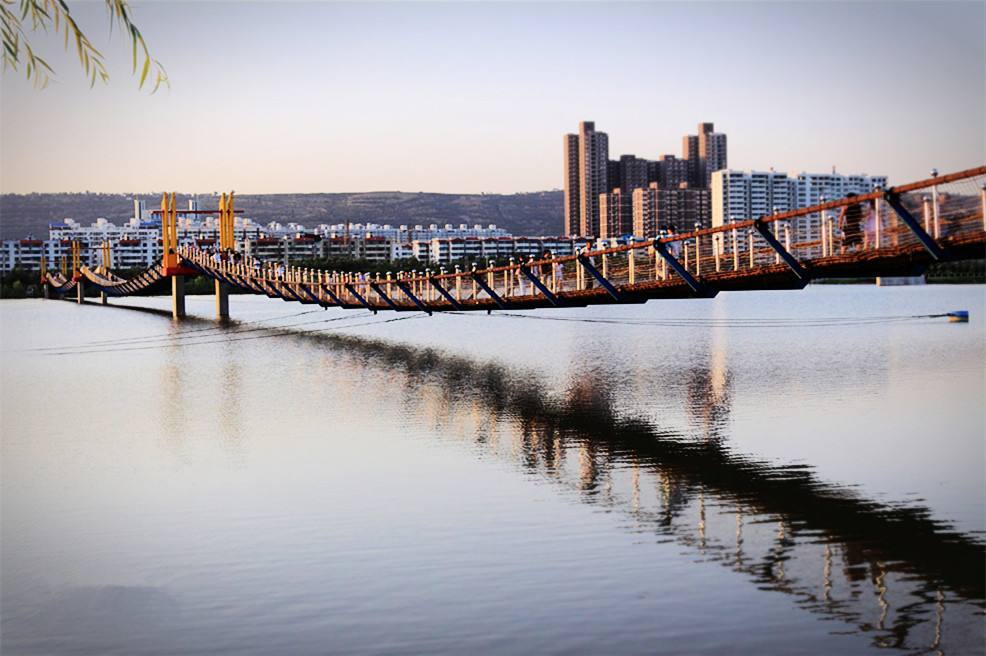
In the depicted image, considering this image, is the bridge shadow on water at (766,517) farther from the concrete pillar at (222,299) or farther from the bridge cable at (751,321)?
the concrete pillar at (222,299)

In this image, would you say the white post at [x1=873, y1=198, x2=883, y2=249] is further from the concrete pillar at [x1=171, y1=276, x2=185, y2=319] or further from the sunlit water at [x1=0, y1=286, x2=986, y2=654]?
the concrete pillar at [x1=171, y1=276, x2=185, y2=319]

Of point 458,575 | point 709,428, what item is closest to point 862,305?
point 709,428

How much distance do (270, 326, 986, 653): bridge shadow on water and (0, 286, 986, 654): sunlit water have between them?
2.4 inches

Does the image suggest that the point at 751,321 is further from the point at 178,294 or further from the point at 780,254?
the point at 780,254

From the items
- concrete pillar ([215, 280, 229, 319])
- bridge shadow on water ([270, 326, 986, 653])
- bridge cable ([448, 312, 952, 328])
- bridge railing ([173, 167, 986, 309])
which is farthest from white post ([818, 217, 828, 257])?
concrete pillar ([215, 280, 229, 319])

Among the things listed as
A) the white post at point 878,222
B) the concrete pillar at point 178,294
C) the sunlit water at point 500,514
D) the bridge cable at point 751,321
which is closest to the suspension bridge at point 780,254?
the white post at point 878,222

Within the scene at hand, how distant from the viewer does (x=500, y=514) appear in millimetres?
14961

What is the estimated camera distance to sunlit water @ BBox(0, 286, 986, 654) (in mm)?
10422

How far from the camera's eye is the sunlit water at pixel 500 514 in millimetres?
10422

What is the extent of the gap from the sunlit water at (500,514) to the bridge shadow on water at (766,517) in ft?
0.20

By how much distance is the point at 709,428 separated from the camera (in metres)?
23.1

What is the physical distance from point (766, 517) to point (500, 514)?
345 cm

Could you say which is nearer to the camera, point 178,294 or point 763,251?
point 763,251

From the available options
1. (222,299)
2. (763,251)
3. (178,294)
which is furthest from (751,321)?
(763,251)
